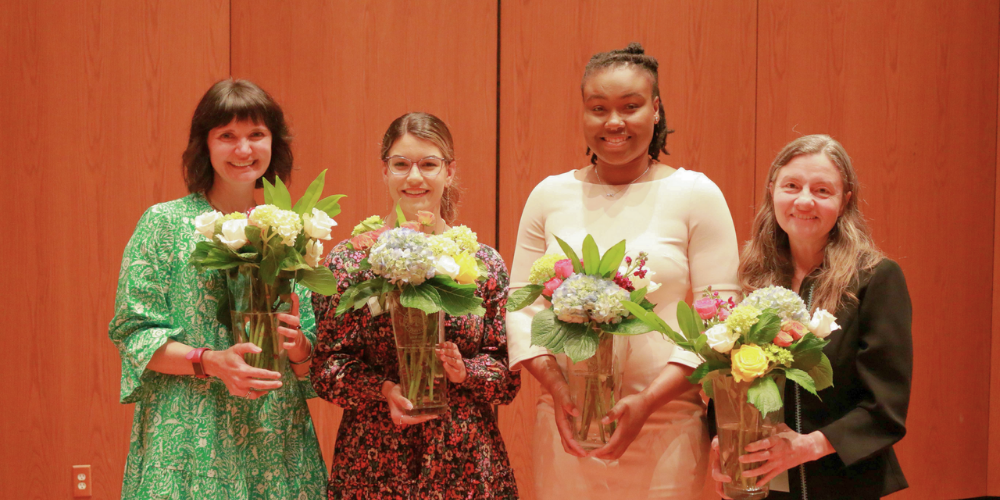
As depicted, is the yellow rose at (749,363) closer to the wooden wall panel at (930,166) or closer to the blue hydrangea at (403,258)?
the blue hydrangea at (403,258)

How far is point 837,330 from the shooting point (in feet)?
6.17

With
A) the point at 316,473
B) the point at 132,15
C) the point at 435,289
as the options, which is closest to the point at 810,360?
the point at 435,289

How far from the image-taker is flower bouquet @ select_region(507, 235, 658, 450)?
1.74 metres

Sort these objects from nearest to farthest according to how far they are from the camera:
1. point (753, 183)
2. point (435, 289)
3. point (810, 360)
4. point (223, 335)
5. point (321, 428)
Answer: point (810, 360) < point (435, 289) < point (223, 335) < point (321, 428) < point (753, 183)

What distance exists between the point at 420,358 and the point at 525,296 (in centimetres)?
29

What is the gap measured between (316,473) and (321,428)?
1482mm

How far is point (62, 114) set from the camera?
3273mm

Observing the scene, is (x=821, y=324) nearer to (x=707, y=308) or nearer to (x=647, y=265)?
(x=707, y=308)

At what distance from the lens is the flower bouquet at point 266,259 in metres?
1.78

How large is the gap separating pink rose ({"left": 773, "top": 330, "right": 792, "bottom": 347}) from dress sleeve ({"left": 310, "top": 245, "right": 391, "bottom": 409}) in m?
0.96

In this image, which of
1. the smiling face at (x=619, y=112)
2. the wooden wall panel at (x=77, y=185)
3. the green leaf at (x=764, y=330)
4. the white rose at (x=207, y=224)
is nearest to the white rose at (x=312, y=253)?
the white rose at (x=207, y=224)

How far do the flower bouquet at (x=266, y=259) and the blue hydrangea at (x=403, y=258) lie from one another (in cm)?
15

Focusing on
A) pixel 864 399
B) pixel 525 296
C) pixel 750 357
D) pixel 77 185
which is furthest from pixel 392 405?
pixel 77 185

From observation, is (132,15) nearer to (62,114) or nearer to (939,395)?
(62,114)
